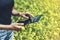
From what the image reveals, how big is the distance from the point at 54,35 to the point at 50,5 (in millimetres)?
1186

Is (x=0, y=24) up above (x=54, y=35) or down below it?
above

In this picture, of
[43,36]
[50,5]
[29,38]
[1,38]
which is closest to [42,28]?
[43,36]

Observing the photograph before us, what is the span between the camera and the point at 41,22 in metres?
6.06

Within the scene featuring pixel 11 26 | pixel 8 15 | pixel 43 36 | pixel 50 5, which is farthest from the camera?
pixel 50 5

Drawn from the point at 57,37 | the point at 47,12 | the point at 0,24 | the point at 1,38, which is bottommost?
the point at 57,37

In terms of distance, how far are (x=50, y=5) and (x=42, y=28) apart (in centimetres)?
143

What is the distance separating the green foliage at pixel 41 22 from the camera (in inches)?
217

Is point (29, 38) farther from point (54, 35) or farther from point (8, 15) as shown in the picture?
point (8, 15)

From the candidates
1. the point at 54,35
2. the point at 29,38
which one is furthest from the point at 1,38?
the point at 54,35

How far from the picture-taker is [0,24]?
3.39 m

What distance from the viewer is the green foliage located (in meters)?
5.52

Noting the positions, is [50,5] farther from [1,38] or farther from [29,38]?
[1,38]

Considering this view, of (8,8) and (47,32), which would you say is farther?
(47,32)

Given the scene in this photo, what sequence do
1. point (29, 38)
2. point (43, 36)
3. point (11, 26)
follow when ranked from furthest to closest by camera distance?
point (43, 36) < point (29, 38) < point (11, 26)
